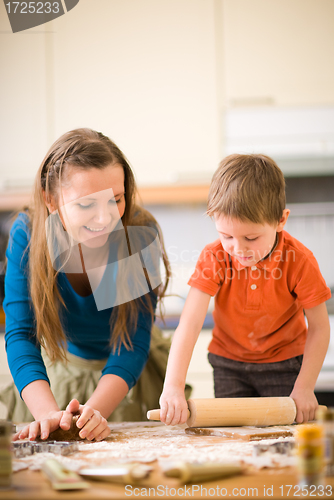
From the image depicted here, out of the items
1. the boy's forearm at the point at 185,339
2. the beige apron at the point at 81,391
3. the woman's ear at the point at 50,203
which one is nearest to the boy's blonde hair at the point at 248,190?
the boy's forearm at the point at 185,339

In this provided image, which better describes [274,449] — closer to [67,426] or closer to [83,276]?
[67,426]

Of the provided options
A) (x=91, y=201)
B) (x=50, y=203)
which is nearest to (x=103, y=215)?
(x=91, y=201)

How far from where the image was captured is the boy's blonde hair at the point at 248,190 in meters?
0.81

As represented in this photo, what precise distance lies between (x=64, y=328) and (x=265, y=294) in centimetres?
39

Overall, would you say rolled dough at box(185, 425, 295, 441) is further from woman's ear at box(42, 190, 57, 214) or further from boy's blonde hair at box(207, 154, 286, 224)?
woman's ear at box(42, 190, 57, 214)

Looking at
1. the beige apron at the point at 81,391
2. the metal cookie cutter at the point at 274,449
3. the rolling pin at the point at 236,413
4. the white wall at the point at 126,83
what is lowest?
the beige apron at the point at 81,391

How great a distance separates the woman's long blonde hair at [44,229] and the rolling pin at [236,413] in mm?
209

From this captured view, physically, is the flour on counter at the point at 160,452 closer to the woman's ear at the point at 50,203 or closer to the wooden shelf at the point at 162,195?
the woman's ear at the point at 50,203

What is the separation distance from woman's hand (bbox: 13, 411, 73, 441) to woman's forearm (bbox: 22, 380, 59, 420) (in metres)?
0.05

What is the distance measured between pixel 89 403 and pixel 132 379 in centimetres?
10

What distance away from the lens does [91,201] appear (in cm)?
78

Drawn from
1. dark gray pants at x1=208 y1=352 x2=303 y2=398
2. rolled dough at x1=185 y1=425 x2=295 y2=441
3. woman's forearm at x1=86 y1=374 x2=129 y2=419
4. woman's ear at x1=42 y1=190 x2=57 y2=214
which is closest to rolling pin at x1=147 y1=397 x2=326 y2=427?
rolled dough at x1=185 y1=425 x2=295 y2=441

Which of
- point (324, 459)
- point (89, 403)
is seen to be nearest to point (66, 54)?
point (89, 403)

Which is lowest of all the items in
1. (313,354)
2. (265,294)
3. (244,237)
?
(313,354)
